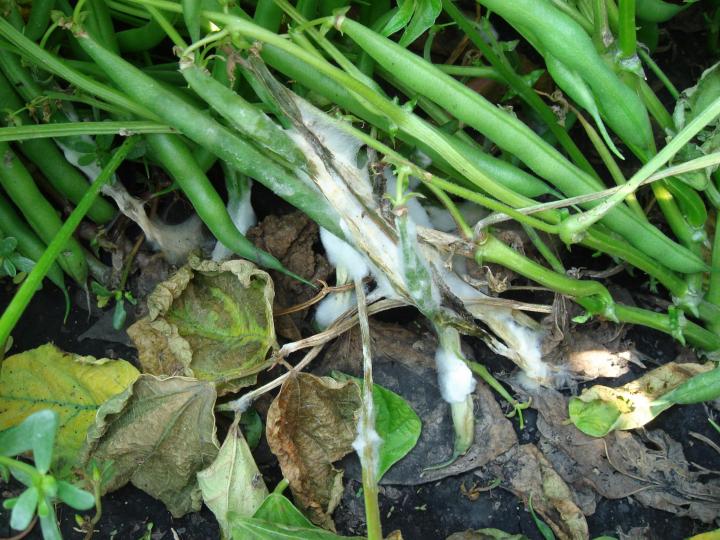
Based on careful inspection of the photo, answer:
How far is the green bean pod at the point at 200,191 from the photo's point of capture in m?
1.47

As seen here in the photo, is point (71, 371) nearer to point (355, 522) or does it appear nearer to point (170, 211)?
point (170, 211)

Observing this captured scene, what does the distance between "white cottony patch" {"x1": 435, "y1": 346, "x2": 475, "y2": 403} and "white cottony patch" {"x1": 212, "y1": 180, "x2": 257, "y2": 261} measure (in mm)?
490

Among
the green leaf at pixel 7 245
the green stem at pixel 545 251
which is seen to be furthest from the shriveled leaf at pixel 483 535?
the green leaf at pixel 7 245

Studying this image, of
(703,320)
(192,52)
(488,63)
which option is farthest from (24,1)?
(703,320)

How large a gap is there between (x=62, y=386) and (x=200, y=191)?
51cm

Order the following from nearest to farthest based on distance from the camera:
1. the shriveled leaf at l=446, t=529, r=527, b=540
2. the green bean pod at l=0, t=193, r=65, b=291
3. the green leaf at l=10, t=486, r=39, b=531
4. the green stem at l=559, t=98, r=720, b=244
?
the green leaf at l=10, t=486, r=39, b=531, the green stem at l=559, t=98, r=720, b=244, the shriveled leaf at l=446, t=529, r=527, b=540, the green bean pod at l=0, t=193, r=65, b=291

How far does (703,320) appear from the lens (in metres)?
1.54

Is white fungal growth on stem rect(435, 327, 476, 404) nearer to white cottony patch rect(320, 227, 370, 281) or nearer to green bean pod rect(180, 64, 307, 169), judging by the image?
white cottony patch rect(320, 227, 370, 281)

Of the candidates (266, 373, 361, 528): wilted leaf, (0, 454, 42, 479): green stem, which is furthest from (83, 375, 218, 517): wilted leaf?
(0, 454, 42, 479): green stem

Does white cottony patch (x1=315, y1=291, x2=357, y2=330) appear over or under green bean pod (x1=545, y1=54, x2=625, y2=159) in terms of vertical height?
under

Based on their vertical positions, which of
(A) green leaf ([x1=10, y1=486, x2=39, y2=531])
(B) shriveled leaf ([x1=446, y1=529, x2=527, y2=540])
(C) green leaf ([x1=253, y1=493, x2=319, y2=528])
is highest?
(A) green leaf ([x1=10, y1=486, x2=39, y2=531])

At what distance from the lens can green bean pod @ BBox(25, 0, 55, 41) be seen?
4.72ft

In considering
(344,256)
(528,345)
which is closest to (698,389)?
(528,345)

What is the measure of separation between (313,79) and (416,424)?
2.31ft
